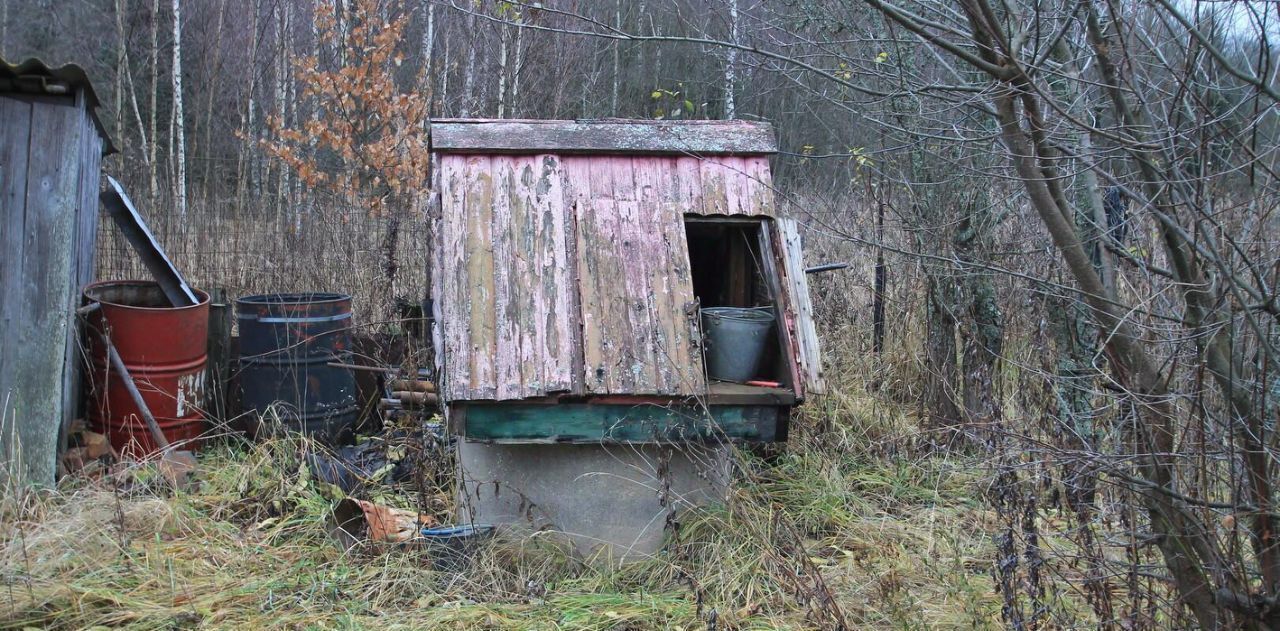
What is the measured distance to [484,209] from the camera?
4.86m

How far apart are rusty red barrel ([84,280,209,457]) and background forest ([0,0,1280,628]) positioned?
1582 mm

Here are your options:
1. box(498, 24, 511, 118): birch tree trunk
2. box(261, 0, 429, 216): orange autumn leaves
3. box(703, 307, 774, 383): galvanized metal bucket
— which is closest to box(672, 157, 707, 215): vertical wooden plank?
box(703, 307, 774, 383): galvanized metal bucket

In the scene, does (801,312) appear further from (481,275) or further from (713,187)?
(481,275)

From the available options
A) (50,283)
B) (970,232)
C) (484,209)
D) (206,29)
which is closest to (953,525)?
(970,232)

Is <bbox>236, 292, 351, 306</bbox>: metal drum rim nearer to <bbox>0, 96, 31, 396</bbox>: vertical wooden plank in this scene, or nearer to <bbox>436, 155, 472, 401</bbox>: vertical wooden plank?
<bbox>0, 96, 31, 396</bbox>: vertical wooden plank

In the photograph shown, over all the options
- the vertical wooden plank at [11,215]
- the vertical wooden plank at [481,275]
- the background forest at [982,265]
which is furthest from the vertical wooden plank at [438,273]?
the vertical wooden plank at [11,215]

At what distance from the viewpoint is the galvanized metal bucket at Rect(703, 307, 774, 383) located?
482 cm

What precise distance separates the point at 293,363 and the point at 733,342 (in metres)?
2.96

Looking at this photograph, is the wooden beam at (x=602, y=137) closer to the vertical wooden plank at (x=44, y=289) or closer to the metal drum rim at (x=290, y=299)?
the metal drum rim at (x=290, y=299)

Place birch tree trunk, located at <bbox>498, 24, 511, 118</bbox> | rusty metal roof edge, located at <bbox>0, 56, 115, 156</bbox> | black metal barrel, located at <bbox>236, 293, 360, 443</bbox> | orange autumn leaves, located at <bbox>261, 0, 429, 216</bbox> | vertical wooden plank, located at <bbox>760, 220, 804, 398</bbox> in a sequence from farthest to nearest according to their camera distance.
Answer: birch tree trunk, located at <bbox>498, 24, 511, 118</bbox> < orange autumn leaves, located at <bbox>261, 0, 429, 216</bbox> < black metal barrel, located at <bbox>236, 293, 360, 443</bbox> < rusty metal roof edge, located at <bbox>0, 56, 115, 156</bbox> < vertical wooden plank, located at <bbox>760, 220, 804, 398</bbox>

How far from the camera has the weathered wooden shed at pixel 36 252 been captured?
4891 millimetres

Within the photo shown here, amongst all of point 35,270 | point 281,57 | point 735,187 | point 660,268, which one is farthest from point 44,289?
point 281,57

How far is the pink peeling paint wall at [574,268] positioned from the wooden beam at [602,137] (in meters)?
0.06

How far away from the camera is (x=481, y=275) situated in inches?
183
